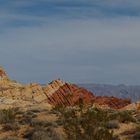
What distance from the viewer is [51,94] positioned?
2285 inches

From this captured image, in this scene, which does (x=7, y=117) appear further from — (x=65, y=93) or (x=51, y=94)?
(x=51, y=94)

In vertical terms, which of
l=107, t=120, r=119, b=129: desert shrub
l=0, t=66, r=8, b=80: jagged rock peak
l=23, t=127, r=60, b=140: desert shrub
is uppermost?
l=0, t=66, r=8, b=80: jagged rock peak

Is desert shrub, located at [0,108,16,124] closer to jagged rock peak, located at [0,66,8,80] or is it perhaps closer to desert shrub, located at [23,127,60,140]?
desert shrub, located at [23,127,60,140]

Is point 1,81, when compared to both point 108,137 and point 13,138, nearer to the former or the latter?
point 13,138

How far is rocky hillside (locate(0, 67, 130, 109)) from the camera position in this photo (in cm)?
5425

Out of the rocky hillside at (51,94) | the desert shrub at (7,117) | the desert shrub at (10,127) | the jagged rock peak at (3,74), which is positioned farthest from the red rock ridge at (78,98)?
the desert shrub at (10,127)

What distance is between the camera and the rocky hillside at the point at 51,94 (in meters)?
54.2

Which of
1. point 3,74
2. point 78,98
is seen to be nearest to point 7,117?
point 78,98

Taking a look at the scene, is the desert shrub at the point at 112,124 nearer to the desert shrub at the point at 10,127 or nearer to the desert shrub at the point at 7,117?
the desert shrub at the point at 10,127

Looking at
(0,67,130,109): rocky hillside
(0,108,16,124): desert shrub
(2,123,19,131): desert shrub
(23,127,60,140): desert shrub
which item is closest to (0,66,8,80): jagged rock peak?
(0,67,130,109): rocky hillside

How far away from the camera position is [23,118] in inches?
1334

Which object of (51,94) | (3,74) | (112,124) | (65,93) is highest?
(3,74)

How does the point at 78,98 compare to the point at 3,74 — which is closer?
the point at 78,98

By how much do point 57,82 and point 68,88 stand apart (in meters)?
2.67
